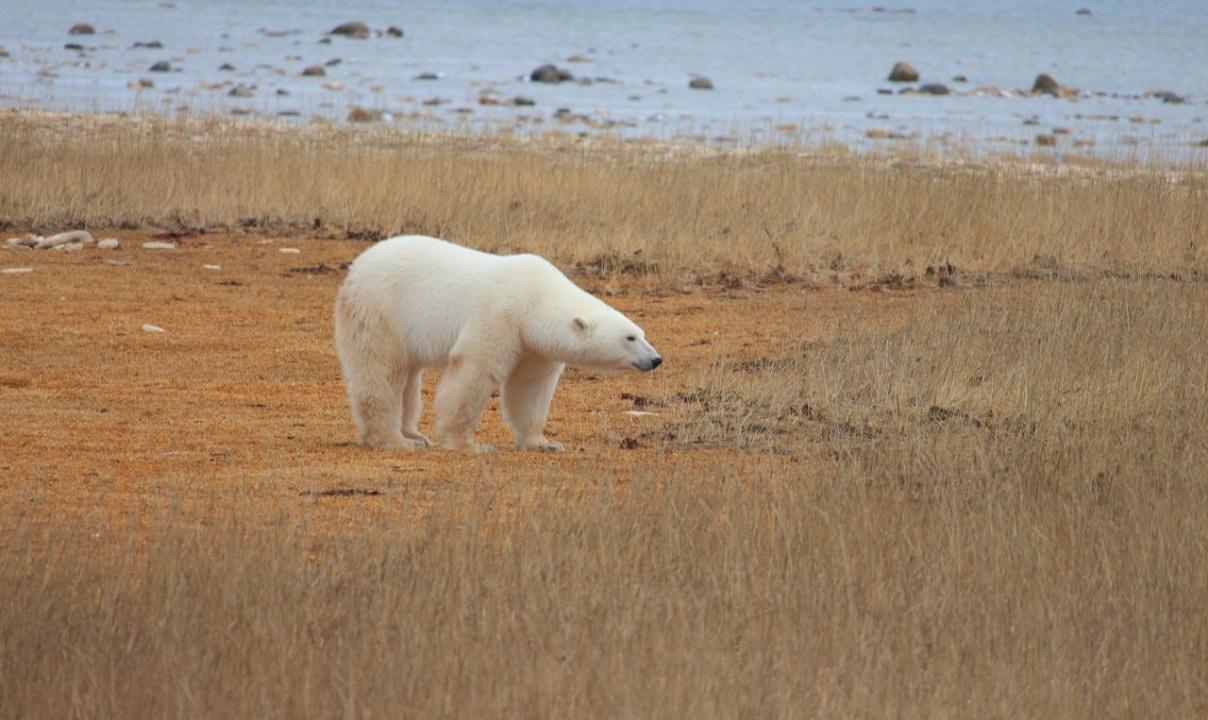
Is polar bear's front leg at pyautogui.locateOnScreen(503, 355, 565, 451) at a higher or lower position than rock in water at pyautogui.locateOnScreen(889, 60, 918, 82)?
higher

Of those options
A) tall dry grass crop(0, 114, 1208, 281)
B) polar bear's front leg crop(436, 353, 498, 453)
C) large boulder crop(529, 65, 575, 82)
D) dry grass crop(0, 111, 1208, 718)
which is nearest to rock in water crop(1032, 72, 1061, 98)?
large boulder crop(529, 65, 575, 82)

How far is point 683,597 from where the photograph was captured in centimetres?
481

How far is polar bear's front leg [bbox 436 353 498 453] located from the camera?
7477 millimetres

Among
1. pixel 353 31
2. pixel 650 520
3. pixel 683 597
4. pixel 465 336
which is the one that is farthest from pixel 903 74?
pixel 683 597

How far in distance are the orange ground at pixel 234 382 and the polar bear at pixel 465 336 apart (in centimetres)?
24

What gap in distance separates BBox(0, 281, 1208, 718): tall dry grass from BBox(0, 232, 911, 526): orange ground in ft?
1.93

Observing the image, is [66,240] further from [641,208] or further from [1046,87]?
[1046,87]

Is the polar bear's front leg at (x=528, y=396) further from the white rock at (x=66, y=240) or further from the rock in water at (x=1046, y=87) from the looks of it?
the rock in water at (x=1046, y=87)

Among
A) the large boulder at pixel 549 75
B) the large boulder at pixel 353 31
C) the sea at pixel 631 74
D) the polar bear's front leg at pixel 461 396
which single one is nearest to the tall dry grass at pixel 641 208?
the sea at pixel 631 74

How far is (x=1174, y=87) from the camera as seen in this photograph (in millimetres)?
61469

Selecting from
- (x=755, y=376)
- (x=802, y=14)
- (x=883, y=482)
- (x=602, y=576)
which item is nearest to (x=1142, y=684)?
(x=602, y=576)

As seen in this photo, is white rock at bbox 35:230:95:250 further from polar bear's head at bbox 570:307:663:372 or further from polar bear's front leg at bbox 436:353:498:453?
polar bear's head at bbox 570:307:663:372

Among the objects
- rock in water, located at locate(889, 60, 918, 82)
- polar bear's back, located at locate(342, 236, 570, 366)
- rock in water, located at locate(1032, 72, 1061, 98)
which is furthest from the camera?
rock in water, located at locate(889, 60, 918, 82)

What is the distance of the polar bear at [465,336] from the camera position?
7.49 metres
